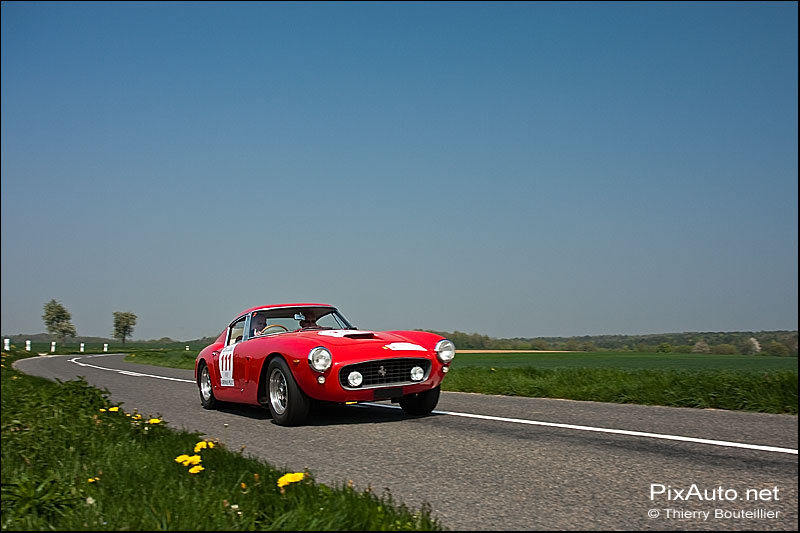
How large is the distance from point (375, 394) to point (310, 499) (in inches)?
162

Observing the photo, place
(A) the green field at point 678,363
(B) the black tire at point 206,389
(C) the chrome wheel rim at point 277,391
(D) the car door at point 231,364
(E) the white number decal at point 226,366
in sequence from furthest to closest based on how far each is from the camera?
1. (A) the green field at point 678,363
2. (B) the black tire at point 206,389
3. (E) the white number decal at point 226,366
4. (D) the car door at point 231,364
5. (C) the chrome wheel rim at point 277,391

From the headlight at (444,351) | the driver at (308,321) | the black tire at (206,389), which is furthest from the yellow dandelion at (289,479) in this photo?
the black tire at (206,389)

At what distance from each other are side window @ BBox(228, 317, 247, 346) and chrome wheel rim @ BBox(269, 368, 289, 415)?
179cm

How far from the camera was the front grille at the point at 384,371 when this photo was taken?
314 inches

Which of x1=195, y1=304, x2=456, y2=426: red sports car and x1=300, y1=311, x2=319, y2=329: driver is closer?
x1=195, y1=304, x2=456, y2=426: red sports car

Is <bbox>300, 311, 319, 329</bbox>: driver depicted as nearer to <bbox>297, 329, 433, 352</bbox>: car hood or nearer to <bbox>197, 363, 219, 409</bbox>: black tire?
<bbox>297, 329, 433, 352</bbox>: car hood

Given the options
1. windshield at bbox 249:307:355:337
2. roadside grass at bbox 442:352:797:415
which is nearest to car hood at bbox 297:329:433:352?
windshield at bbox 249:307:355:337

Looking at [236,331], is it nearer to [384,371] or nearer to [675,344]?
[384,371]

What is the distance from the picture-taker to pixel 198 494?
406cm

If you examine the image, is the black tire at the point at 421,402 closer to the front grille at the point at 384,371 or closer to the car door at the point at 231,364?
the front grille at the point at 384,371

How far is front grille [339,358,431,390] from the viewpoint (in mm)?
7969

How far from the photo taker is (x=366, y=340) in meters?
8.41

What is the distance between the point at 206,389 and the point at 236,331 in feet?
3.57

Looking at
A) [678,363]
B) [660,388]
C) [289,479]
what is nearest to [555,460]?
[289,479]
